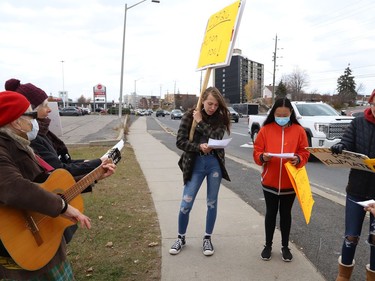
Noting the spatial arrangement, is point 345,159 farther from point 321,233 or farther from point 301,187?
point 321,233

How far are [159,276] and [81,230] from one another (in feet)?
5.35

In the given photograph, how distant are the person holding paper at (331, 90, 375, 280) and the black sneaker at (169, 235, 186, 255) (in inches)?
64.6

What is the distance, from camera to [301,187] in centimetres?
353

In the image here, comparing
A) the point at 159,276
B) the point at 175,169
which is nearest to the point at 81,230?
the point at 159,276

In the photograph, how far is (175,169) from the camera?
891 cm

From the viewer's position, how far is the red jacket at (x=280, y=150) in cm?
364

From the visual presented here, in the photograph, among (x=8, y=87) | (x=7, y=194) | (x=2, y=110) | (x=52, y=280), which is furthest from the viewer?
(x=8, y=87)

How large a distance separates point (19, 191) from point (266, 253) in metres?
2.68

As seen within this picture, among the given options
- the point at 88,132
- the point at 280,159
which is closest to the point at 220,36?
the point at 280,159

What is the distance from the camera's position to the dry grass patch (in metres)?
3.48

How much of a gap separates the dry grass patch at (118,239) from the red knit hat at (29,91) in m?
1.77

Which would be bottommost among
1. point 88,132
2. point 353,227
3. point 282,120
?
point 88,132

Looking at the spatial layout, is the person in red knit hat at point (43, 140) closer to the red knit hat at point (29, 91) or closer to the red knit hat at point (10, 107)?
the red knit hat at point (29, 91)

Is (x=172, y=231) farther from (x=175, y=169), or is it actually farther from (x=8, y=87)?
(x=175, y=169)
